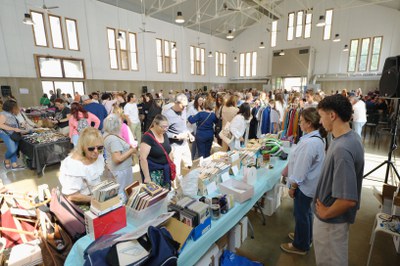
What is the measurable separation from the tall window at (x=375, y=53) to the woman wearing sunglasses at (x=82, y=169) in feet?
61.4

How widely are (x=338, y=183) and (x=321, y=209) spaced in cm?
29

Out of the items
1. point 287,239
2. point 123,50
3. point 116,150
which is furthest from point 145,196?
point 123,50

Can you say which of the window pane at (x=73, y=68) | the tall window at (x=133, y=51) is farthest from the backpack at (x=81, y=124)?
the tall window at (x=133, y=51)

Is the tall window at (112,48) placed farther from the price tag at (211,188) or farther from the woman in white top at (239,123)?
the price tag at (211,188)

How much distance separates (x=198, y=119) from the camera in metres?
3.94

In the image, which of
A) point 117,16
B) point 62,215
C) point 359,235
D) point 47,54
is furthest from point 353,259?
point 117,16

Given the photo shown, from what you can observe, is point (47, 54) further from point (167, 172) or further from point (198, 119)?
point (167, 172)

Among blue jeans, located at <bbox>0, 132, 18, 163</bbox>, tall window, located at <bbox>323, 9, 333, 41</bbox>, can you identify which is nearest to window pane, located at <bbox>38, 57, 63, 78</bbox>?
blue jeans, located at <bbox>0, 132, 18, 163</bbox>

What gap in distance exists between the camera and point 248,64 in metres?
21.0

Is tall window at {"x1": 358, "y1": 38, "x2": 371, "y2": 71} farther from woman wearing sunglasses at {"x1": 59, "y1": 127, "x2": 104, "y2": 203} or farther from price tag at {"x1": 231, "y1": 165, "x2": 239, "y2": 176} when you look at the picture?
woman wearing sunglasses at {"x1": 59, "y1": 127, "x2": 104, "y2": 203}

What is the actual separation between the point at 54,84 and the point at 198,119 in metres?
10.5

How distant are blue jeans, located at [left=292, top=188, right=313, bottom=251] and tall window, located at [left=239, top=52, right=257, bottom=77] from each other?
20.1 m

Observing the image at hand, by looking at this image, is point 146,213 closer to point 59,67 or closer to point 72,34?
point 59,67

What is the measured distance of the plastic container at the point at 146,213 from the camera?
1521 mm
